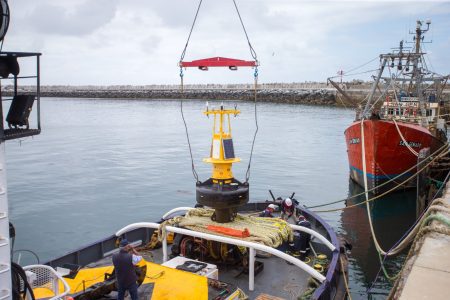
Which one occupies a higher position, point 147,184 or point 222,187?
point 222,187

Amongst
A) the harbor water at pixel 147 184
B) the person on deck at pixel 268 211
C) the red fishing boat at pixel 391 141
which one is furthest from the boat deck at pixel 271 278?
the red fishing boat at pixel 391 141

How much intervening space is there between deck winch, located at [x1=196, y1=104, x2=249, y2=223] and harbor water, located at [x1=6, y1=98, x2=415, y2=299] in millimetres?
6976

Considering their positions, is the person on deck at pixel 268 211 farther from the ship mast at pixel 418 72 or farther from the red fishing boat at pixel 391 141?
the ship mast at pixel 418 72

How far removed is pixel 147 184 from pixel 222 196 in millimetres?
20273

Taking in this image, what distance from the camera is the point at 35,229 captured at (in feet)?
68.2

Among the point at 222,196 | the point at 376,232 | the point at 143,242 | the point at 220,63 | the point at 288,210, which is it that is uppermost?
the point at 220,63

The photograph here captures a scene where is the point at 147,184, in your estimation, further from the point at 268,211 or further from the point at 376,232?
the point at 268,211

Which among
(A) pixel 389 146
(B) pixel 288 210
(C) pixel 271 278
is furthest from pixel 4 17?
(A) pixel 389 146

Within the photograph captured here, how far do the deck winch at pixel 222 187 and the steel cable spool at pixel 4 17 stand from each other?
4.74m

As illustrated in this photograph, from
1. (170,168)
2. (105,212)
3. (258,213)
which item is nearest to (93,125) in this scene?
(170,168)

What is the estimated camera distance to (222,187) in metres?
9.11

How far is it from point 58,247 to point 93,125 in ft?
159

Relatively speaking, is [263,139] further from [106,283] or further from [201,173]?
[106,283]

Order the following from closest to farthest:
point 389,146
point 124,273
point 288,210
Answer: point 124,273, point 288,210, point 389,146
